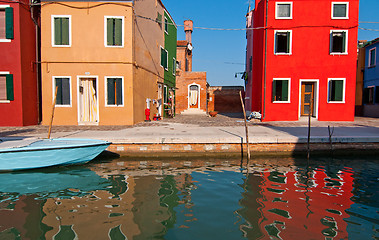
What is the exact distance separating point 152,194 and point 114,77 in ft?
28.8

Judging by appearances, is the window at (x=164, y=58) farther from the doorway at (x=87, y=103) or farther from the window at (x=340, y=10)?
the window at (x=340, y=10)

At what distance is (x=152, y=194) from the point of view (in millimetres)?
5516

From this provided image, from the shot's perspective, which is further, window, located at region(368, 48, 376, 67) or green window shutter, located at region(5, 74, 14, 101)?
window, located at region(368, 48, 376, 67)

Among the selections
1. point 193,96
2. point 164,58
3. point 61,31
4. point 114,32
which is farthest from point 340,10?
point 61,31

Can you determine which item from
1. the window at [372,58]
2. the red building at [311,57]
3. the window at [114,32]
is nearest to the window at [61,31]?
the window at [114,32]

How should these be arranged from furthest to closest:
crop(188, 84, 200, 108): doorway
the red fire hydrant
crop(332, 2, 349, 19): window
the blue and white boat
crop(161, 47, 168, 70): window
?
crop(188, 84, 200, 108): doorway, crop(161, 47, 168, 70): window, crop(332, 2, 349, 19): window, the red fire hydrant, the blue and white boat

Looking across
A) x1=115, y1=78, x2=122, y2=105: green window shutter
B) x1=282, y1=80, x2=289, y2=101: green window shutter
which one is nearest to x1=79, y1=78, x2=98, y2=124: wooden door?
x1=115, y1=78, x2=122, y2=105: green window shutter

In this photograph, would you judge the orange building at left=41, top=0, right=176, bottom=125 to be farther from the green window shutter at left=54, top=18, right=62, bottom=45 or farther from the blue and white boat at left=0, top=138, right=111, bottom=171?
the blue and white boat at left=0, top=138, right=111, bottom=171

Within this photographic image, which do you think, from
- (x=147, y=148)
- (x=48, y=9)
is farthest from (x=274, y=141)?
(x=48, y=9)

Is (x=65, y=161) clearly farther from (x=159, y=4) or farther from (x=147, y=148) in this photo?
(x=159, y=4)

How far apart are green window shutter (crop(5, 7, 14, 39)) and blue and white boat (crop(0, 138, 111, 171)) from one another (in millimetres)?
7626

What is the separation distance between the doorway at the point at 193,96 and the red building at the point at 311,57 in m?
11.7

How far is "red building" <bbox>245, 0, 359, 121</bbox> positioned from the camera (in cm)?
1530

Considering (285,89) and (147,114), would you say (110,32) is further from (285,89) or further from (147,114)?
(285,89)
